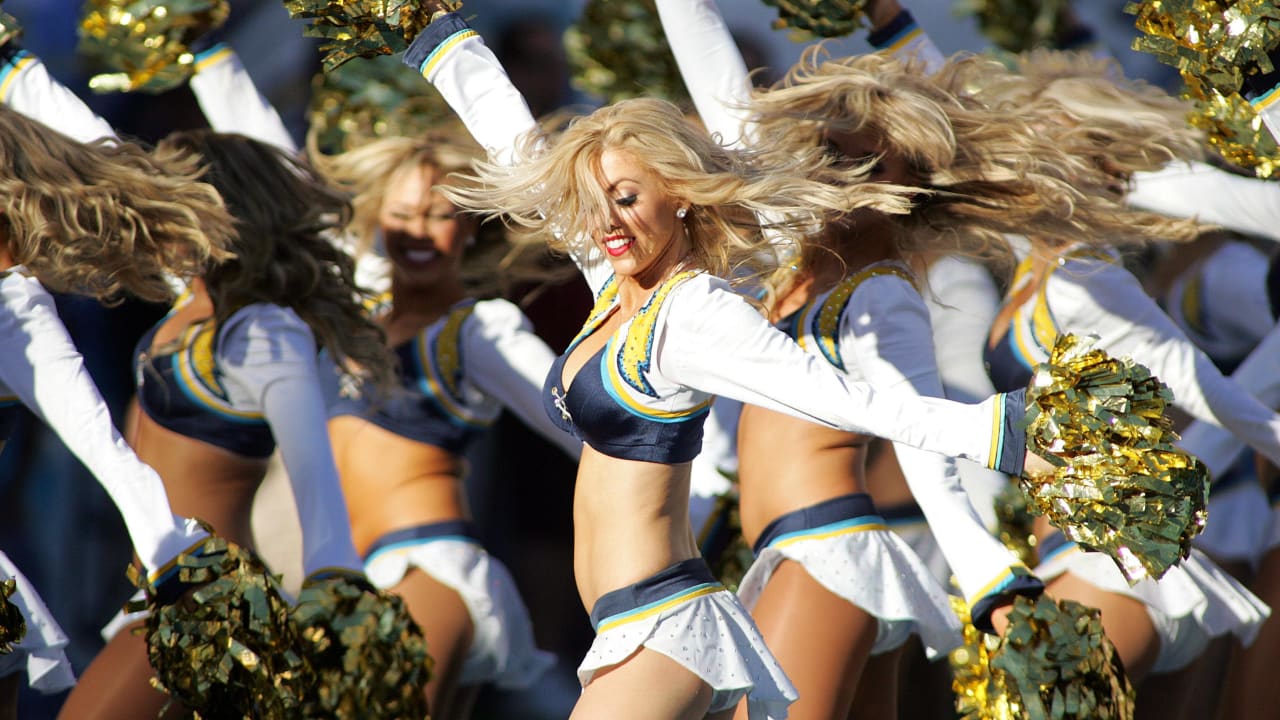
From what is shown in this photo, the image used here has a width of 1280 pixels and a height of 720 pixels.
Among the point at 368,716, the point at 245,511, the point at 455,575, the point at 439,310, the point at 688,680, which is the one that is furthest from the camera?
the point at 439,310

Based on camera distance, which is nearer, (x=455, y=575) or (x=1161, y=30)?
(x=1161, y=30)

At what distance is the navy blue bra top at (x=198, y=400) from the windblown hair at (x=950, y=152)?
1.48 meters

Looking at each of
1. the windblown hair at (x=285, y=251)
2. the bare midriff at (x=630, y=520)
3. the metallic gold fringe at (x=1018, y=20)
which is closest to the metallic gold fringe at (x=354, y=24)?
the windblown hair at (x=285, y=251)

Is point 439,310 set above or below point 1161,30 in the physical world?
below

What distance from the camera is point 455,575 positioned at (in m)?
4.30

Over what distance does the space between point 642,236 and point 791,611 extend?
100 centimetres

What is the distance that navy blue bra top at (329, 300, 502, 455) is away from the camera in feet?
14.7

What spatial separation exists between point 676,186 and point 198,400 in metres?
1.61

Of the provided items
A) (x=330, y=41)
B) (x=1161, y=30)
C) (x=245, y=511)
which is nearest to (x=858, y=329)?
(x=1161, y=30)

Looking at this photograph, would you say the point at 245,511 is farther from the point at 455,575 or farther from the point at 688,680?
the point at 688,680

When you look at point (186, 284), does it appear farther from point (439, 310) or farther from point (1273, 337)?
point (1273, 337)

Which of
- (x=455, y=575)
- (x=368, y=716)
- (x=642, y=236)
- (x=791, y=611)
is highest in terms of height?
(x=642, y=236)

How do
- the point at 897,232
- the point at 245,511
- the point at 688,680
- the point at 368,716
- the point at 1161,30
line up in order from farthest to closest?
the point at 245,511 < the point at 897,232 < the point at 368,716 < the point at 1161,30 < the point at 688,680

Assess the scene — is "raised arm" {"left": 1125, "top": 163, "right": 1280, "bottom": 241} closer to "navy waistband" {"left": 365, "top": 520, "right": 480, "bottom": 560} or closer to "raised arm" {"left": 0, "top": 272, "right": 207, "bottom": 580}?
"navy waistband" {"left": 365, "top": 520, "right": 480, "bottom": 560}
